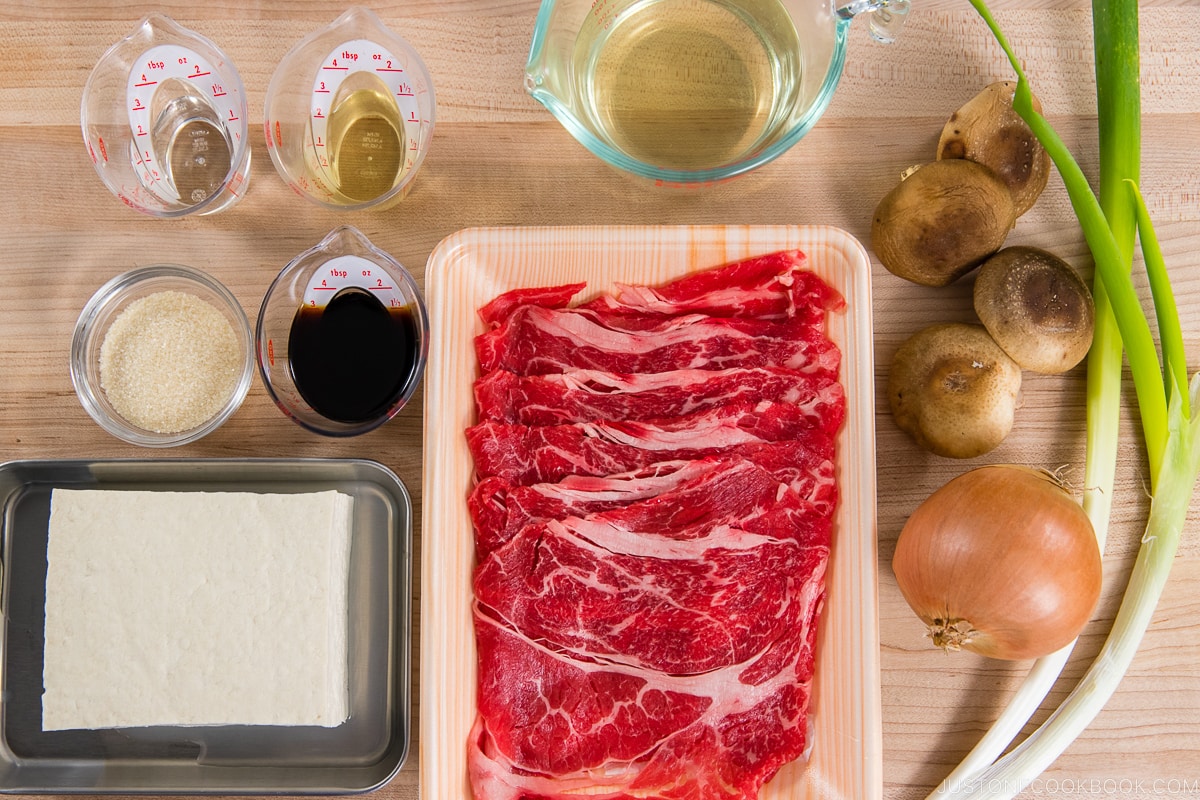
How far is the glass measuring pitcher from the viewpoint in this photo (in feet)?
6.00

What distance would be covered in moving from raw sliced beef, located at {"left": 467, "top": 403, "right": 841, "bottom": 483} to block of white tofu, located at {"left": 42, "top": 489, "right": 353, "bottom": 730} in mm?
368

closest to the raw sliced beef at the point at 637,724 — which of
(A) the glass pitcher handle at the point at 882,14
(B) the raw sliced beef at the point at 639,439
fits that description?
(B) the raw sliced beef at the point at 639,439

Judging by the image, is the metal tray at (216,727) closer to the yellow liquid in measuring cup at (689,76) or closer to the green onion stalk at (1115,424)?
the yellow liquid in measuring cup at (689,76)

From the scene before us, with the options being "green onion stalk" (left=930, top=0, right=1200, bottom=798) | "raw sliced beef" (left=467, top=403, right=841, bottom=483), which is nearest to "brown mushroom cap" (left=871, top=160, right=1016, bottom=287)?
"green onion stalk" (left=930, top=0, right=1200, bottom=798)

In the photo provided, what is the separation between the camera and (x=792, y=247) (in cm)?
179

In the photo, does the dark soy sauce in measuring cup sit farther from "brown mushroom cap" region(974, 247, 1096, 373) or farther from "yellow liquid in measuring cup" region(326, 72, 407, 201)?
"brown mushroom cap" region(974, 247, 1096, 373)

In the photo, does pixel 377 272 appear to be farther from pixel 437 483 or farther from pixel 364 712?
pixel 364 712

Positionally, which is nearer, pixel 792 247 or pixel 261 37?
pixel 792 247

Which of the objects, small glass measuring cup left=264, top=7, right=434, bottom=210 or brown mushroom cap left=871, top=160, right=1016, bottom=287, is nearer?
brown mushroom cap left=871, top=160, right=1016, bottom=287

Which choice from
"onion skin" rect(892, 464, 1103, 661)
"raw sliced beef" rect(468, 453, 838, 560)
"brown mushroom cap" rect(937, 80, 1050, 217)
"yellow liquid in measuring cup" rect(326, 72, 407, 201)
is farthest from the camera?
"yellow liquid in measuring cup" rect(326, 72, 407, 201)

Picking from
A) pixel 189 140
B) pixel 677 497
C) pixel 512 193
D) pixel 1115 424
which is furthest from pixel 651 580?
pixel 189 140

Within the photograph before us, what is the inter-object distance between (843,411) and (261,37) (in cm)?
160

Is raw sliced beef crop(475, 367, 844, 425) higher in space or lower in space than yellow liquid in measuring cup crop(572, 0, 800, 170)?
lower

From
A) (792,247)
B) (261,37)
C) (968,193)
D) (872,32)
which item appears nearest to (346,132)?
(261,37)
